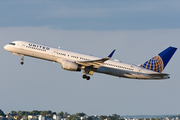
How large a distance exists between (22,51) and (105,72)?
17554mm

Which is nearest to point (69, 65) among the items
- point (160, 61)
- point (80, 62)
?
point (80, 62)

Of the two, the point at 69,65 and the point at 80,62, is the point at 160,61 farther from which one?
the point at 69,65

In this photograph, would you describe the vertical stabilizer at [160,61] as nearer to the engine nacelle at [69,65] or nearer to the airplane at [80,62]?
the airplane at [80,62]

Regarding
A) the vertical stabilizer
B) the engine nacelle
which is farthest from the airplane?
the vertical stabilizer

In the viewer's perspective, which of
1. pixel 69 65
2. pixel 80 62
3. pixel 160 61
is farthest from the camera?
pixel 160 61

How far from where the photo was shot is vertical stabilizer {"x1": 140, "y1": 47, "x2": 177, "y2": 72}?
71.6 m

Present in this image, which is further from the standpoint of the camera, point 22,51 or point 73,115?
point 73,115

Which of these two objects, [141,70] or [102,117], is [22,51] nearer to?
[141,70]

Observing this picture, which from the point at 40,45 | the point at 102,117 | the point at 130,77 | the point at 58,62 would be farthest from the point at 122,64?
the point at 102,117

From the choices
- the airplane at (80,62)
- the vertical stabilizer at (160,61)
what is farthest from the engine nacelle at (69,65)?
the vertical stabilizer at (160,61)

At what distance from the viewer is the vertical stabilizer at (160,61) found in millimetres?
71562

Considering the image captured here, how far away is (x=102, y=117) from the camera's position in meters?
153

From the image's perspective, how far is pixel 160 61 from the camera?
72500 mm

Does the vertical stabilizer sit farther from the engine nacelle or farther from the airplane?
the engine nacelle
